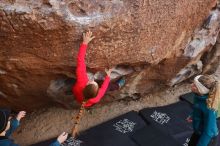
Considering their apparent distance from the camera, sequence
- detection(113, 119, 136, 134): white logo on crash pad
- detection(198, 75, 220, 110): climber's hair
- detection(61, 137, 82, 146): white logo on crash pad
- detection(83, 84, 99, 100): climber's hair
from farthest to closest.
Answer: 1. detection(113, 119, 136, 134): white logo on crash pad
2. detection(61, 137, 82, 146): white logo on crash pad
3. detection(83, 84, 99, 100): climber's hair
4. detection(198, 75, 220, 110): climber's hair

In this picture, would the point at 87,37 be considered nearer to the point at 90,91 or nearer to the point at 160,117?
the point at 90,91

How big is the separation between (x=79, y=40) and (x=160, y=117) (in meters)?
1.79

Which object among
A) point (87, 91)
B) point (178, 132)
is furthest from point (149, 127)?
point (87, 91)

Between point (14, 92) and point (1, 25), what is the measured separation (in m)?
1.03

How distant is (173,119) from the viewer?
4.88 metres

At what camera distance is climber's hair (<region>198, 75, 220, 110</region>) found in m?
3.36

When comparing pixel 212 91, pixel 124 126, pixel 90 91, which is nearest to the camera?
pixel 212 91

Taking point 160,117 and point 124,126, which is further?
point 160,117

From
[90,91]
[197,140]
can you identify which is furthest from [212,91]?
[90,91]

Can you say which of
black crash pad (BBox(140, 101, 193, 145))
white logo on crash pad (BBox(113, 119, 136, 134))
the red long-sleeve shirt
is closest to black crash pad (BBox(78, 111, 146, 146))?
white logo on crash pad (BBox(113, 119, 136, 134))

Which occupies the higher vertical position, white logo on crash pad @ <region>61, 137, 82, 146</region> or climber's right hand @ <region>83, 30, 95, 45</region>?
climber's right hand @ <region>83, 30, 95, 45</region>

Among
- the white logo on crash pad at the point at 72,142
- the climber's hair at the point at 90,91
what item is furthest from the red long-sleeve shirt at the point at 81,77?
the white logo on crash pad at the point at 72,142

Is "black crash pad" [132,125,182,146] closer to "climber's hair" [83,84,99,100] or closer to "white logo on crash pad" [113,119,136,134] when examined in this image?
"white logo on crash pad" [113,119,136,134]

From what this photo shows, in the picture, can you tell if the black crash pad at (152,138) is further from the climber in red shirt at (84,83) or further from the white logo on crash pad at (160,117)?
the climber in red shirt at (84,83)
